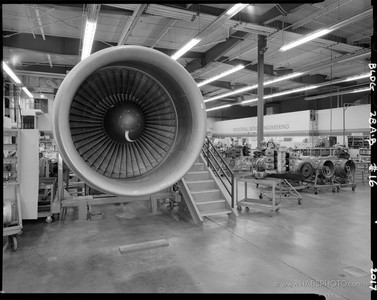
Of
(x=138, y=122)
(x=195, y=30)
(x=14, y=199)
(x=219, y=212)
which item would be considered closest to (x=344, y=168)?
(x=219, y=212)

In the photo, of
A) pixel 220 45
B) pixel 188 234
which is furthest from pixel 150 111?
pixel 220 45

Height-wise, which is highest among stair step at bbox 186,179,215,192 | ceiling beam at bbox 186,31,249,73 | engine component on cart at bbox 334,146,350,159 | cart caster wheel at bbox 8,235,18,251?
ceiling beam at bbox 186,31,249,73

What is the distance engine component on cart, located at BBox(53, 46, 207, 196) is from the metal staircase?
3.11 metres

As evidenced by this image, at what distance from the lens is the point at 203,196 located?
577cm

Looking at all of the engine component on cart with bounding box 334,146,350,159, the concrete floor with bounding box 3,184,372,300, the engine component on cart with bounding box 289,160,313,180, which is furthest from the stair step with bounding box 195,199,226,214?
the engine component on cart with bounding box 334,146,350,159

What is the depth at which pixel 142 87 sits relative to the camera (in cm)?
253

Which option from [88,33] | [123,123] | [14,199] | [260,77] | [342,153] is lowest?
[14,199]

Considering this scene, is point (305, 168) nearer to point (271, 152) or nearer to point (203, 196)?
point (271, 152)

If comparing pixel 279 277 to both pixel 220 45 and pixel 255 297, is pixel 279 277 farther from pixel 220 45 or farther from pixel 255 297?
pixel 220 45

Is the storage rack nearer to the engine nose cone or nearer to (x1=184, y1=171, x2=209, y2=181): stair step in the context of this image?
the engine nose cone

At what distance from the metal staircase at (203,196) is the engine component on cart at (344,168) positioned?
19.8ft

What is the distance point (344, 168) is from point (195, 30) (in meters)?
7.14

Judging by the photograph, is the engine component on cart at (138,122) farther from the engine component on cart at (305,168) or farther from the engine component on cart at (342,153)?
the engine component on cart at (342,153)

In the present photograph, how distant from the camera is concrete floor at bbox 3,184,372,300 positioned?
313 cm
